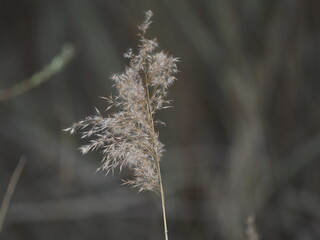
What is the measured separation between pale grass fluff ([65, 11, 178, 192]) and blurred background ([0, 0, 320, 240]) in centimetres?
279

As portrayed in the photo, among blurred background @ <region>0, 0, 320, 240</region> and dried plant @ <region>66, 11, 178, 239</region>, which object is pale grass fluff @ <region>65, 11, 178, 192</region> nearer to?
dried plant @ <region>66, 11, 178, 239</region>

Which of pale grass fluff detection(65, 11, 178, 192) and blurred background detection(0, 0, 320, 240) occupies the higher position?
blurred background detection(0, 0, 320, 240)

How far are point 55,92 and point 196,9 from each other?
1311mm

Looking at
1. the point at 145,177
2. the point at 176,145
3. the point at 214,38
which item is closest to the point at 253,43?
the point at 214,38

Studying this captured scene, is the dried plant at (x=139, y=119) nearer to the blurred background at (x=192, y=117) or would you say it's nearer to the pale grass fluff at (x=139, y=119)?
the pale grass fluff at (x=139, y=119)

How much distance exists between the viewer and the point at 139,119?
1.15m

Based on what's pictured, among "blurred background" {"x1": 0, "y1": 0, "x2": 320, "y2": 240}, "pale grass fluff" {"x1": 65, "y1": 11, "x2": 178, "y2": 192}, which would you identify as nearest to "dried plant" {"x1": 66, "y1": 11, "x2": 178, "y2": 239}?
"pale grass fluff" {"x1": 65, "y1": 11, "x2": 178, "y2": 192}

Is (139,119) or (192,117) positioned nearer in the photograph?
(139,119)

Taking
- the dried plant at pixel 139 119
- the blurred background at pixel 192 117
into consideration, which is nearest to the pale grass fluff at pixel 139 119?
the dried plant at pixel 139 119

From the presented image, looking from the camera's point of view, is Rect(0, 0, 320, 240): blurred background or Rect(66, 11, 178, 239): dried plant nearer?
Rect(66, 11, 178, 239): dried plant

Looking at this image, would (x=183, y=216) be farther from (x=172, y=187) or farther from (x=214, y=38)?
(x=214, y=38)

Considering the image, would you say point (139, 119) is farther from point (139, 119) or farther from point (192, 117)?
point (192, 117)

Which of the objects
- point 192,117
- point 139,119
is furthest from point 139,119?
point 192,117

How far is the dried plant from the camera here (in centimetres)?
115
